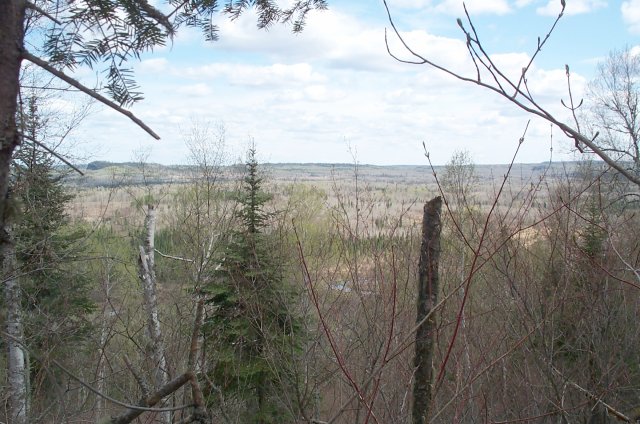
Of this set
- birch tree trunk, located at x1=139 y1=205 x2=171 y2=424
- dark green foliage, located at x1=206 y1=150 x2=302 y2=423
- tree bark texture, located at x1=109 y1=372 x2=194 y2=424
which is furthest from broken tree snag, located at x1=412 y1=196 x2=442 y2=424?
birch tree trunk, located at x1=139 y1=205 x2=171 y2=424

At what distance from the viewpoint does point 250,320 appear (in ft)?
26.8

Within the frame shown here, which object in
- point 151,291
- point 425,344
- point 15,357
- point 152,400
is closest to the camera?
point 152,400

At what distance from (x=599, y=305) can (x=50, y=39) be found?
687 cm

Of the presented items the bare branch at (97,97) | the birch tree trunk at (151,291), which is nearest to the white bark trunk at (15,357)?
the birch tree trunk at (151,291)

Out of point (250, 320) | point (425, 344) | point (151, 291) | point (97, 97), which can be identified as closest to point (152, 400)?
point (97, 97)

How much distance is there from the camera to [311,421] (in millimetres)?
2379

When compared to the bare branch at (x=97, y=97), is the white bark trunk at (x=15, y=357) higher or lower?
lower

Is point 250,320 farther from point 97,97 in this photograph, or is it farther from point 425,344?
point 97,97

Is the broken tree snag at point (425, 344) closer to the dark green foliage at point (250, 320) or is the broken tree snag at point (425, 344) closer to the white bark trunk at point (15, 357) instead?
the dark green foliage at point (250, 320)

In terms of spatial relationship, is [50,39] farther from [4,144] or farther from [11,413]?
[11,413]

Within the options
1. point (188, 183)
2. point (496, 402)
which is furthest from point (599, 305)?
point (188, 183)

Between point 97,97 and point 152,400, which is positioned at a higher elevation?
point 97,97

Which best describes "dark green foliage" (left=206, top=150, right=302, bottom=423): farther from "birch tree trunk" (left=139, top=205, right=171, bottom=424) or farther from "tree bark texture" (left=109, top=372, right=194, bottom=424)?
"tree bark texture" (left=109, top=372, right=194, bottom=424)

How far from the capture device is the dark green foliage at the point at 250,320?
842 centimetres
